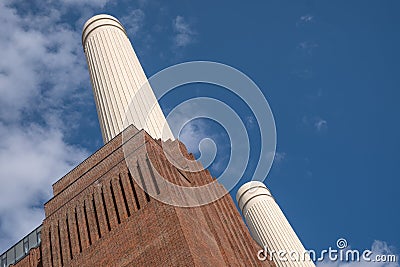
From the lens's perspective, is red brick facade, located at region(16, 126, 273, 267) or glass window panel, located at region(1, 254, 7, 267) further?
glass window panel, located at region(1, 254, 7, 267)

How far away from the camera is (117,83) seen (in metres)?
31.9

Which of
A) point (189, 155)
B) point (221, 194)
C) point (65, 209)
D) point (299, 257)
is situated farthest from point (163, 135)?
point (299, 257)

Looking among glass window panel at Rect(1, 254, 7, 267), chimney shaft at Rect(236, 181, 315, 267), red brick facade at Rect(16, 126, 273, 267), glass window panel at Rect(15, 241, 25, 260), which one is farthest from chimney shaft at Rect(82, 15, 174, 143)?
chimney shaft at Rect(236, 181, 315, 267)

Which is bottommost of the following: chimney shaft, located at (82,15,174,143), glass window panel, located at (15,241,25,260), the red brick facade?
the red brick facade

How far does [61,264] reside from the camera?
898 inches

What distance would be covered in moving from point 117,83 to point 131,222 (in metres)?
12.8

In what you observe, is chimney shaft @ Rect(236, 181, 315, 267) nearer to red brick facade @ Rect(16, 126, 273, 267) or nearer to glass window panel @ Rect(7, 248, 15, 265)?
glass window panel @ Rect(7, 248, 15, 265)

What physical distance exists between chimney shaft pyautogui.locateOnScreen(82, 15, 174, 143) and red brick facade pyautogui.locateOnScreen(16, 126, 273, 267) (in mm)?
3719

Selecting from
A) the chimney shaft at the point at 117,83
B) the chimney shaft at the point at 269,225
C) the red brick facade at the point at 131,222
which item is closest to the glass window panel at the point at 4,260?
the red brick facade at the point at 131,222

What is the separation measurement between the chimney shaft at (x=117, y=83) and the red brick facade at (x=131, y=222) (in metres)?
3.72

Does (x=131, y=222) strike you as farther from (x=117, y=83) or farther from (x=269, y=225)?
(x=269, y=225)

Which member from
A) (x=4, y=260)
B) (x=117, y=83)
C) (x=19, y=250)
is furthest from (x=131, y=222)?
(x=4, y=260)

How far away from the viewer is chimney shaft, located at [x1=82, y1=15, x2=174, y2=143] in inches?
1148

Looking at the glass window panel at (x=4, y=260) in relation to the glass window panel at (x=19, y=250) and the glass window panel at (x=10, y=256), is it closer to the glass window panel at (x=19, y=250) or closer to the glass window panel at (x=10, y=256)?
the glass window panel at (x=10, y=256)
